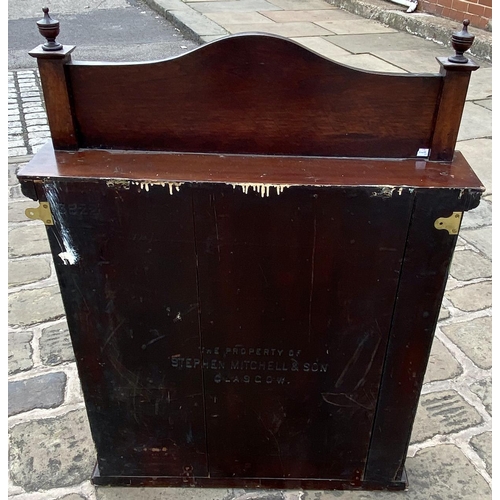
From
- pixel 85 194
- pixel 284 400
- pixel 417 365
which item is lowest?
pixel 284 400

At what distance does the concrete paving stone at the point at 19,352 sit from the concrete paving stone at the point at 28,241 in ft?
2.40

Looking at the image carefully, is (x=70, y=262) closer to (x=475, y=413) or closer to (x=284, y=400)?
(x=284, y=400)

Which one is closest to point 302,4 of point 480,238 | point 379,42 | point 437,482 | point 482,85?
point 379,42

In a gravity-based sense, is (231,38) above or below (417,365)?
above

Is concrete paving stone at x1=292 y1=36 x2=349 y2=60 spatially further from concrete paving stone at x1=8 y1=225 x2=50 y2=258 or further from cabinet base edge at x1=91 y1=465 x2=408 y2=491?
cabinet base edge at x1=91 y1=465 x2=408 y2=491

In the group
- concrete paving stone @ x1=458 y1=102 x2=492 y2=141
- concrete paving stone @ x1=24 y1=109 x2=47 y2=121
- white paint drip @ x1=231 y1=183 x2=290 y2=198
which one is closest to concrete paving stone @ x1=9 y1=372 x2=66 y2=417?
white paint drip @ x1=231 y1=183 x2=290 y2=198

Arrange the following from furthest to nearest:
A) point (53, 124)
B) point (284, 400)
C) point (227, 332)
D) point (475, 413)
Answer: point (475, 413) → point (284, 400) → point (227, 332) → point (53, 124)

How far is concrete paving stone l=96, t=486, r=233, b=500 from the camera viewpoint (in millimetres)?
2004

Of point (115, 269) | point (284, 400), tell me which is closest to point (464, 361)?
point (284, 400)

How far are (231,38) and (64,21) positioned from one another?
27.7 feet

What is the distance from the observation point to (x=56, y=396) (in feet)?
7.88

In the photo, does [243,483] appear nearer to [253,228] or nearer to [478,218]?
[253,228]

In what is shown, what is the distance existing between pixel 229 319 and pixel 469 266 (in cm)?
212

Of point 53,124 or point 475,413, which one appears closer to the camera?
point 53,124
